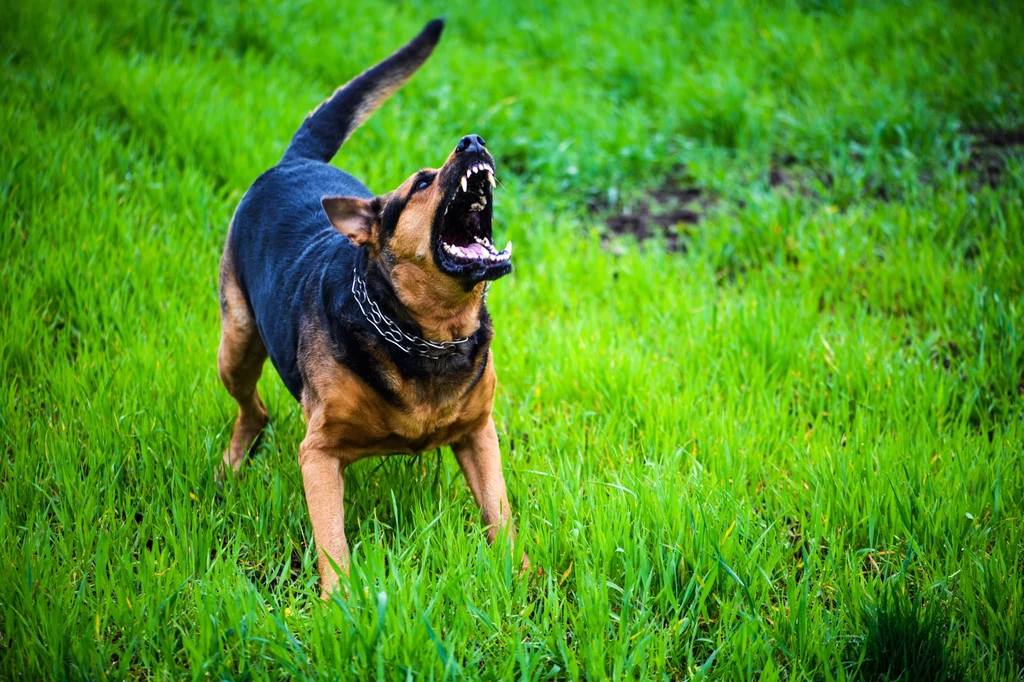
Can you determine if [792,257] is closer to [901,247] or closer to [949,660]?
[901,247]

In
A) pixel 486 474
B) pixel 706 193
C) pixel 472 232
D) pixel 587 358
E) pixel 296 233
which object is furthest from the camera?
pixel 706 193

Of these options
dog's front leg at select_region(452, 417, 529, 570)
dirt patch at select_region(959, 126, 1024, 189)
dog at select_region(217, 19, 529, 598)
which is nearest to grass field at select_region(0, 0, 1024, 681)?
dirt patch at select_region(959, 126, 1024, 189)

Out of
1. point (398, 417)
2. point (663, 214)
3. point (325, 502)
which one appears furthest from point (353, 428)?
point (663, 214)

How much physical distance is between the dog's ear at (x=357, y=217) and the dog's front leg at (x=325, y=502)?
32.0 inches

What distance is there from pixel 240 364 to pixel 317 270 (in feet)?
2.29

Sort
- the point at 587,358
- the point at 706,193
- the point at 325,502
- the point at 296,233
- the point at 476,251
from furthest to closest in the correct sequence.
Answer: the point at 706,193, the point at 587,358, the point at 296,233, the point at 476,251, the point at 325,502

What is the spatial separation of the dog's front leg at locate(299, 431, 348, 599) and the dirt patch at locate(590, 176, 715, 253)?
350cm

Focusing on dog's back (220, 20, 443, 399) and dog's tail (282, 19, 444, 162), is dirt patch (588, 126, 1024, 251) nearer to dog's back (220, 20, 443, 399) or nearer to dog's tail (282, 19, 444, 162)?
dog's tail (282, 19, 444, 162)

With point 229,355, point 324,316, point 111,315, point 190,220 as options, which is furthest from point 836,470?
point 190,220

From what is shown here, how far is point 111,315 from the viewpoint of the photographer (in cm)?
456

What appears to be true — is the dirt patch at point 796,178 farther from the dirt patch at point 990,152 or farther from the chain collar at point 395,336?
the chain collar at point 395,336

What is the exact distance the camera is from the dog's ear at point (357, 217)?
127 inches

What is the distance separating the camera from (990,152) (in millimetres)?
6402

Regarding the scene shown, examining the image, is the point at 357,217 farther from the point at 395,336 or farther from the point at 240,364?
the point at 240,364
